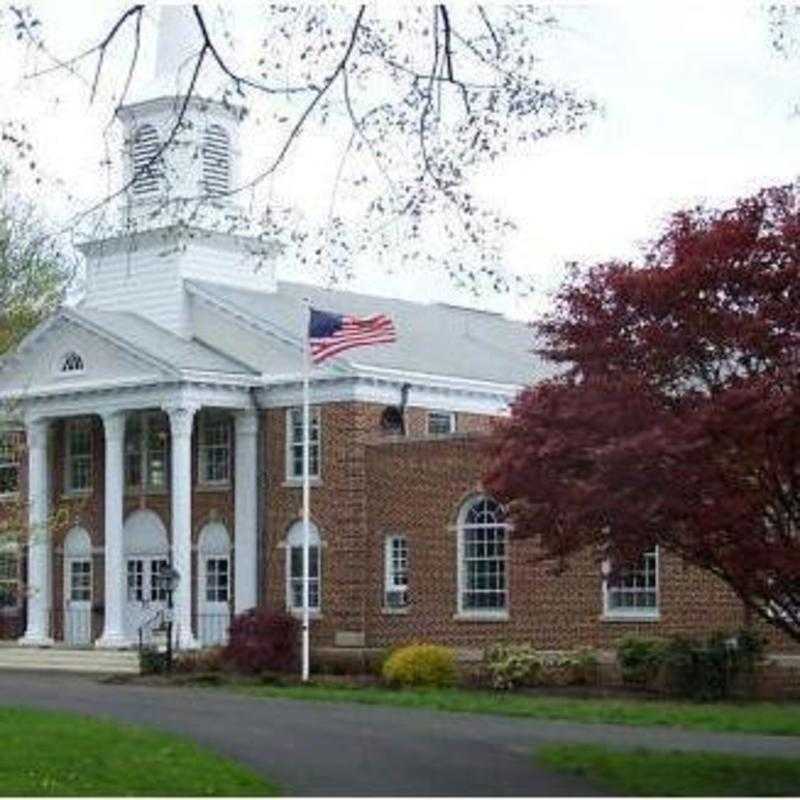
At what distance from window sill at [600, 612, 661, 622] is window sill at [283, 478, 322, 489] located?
8.26 metres

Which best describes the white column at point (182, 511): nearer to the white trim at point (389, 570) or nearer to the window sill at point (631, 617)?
the white trim at point (389, 570)

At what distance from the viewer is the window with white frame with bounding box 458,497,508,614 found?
3772 cm

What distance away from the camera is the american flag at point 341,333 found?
118 ft

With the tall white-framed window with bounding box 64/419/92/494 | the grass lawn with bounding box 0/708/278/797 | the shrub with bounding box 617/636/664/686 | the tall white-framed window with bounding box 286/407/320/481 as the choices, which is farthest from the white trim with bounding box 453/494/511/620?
the grass lawn with bounding box 0/708/278/797

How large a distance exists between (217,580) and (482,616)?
7822 mm

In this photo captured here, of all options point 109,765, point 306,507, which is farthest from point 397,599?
point 109,765

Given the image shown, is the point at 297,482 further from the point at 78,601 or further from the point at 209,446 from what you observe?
the point at 78,601

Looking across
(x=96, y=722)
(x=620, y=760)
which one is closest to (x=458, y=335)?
(x=96, y=722)

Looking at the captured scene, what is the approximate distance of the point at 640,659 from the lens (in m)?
32.5

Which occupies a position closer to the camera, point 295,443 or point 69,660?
point 69,660

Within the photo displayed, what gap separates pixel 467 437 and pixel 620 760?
62.1 ft

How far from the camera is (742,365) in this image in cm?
1727

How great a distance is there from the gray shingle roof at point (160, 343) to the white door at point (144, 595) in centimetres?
472

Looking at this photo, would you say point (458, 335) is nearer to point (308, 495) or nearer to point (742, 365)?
point (308, 495)
